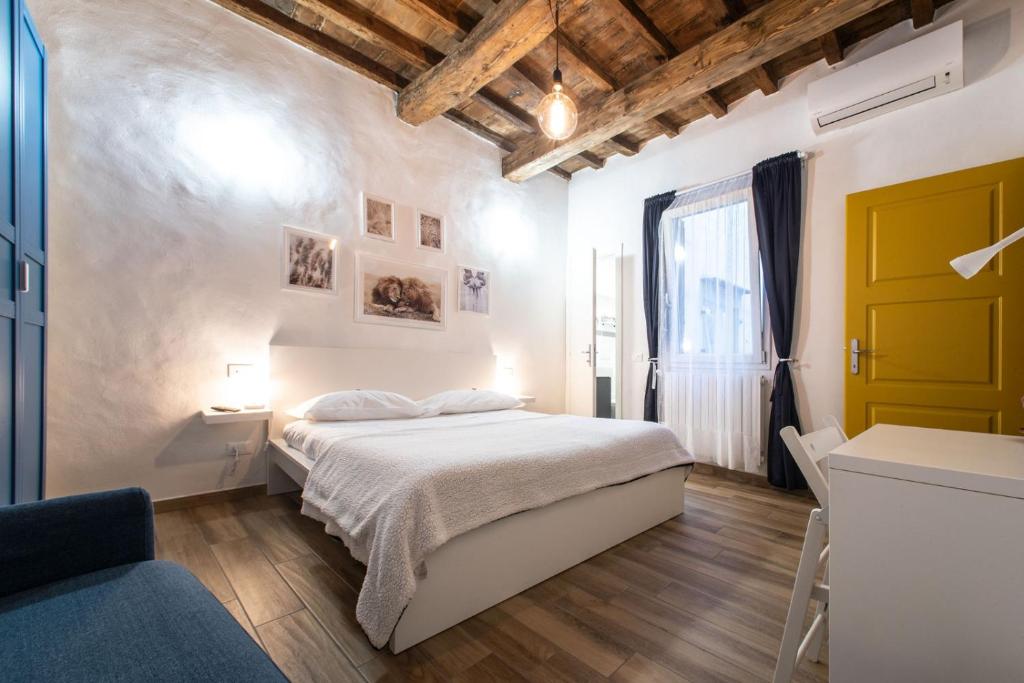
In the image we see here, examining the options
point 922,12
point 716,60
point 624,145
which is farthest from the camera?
point 624,145

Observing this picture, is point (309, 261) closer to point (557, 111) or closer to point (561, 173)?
point (557, 111)

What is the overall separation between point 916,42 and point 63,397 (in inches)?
214

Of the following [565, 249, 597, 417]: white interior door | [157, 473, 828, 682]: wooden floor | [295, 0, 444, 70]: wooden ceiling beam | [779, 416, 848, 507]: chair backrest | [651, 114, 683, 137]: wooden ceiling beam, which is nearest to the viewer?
[779, 416, 848, 507]: chair backrest

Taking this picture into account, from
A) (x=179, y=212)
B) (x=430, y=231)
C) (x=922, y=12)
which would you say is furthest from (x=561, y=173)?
(x=179, y=212)

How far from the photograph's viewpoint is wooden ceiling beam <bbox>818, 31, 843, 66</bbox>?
2.92 meters

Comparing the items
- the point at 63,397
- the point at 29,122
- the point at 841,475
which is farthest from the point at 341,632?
Result: the point at 29,122

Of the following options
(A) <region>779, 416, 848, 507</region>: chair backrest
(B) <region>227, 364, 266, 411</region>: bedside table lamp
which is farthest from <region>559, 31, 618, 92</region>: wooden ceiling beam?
(B) <region>227, 364, 266, 411</region>: bedside table lamp

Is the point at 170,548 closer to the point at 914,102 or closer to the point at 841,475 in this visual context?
the point at 841,475

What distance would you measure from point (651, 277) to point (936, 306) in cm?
200

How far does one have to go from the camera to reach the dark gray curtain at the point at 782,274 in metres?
3.19

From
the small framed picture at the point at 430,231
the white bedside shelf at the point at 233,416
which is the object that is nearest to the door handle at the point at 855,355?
the small framed picture at the point at 430,231

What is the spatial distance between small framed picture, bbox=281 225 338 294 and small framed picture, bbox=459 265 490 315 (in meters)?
1.17

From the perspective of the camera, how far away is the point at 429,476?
4.98 feet

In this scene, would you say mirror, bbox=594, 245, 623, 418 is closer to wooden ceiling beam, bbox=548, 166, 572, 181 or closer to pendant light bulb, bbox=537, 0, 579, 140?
wooden ceiling beam, bbox=548, 166, 572, 181
